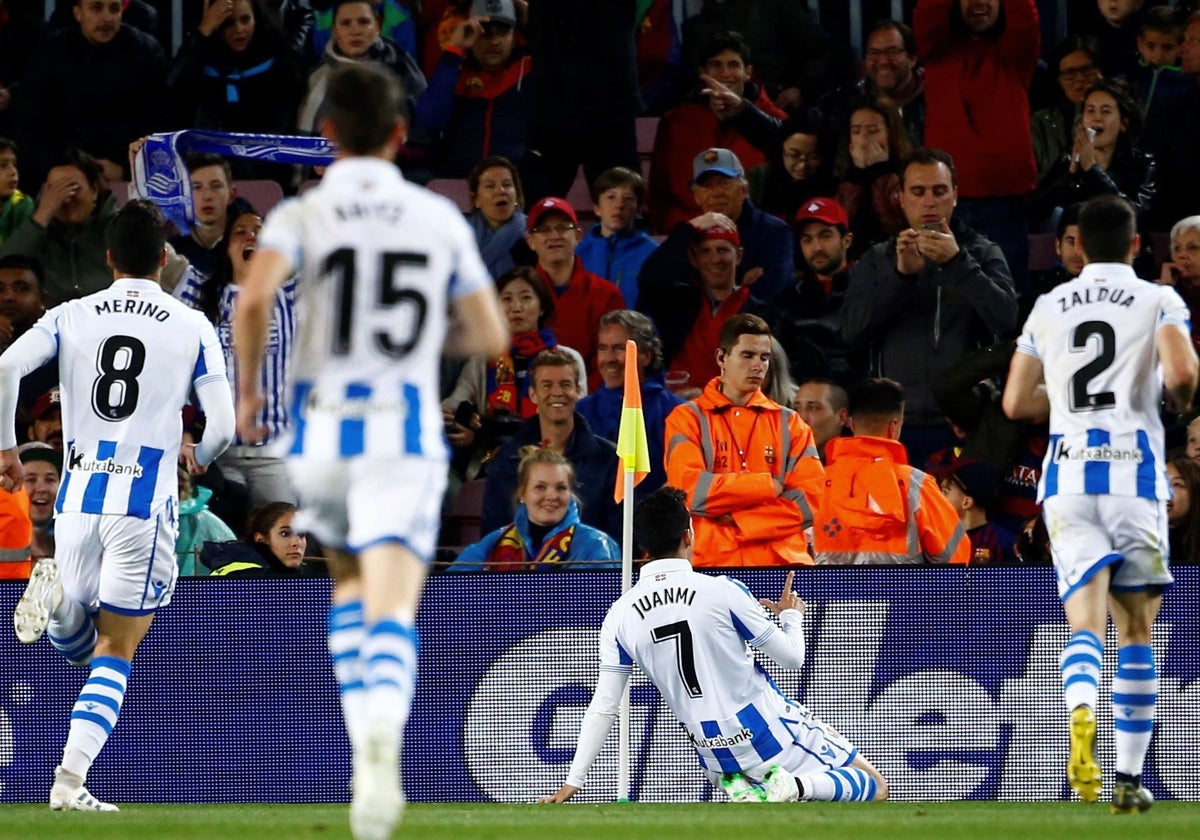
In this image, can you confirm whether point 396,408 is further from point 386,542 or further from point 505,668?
point 505,668

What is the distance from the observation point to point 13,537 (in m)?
10.5

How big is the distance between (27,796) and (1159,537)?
5888 mm

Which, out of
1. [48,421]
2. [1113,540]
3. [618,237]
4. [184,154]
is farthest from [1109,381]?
[184,154]

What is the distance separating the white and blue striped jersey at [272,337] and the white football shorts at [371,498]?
662 cm

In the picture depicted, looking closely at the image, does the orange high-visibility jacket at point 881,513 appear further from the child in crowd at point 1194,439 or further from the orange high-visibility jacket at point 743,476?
the child in crowd at point 1194,439

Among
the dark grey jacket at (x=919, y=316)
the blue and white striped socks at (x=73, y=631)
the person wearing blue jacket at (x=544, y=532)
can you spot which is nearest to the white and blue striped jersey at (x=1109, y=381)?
the person wearing blue jacket at (x=544, y=532)

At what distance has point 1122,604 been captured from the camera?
7672 millimetres

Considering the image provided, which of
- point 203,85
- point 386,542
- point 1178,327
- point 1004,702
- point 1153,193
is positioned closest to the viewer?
point 386,542

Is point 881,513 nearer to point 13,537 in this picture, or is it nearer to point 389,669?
point 13,537

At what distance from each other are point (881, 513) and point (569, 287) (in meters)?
3.43

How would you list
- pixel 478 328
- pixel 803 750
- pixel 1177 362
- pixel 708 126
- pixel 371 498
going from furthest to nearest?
pixel 708 126 → pixel 803 750 → pixel 1177 362 → pixel 478 328 → pixel 371 498

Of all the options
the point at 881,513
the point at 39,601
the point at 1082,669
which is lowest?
the point at 1082,669

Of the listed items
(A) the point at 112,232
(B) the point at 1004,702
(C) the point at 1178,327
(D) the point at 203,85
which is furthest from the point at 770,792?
(D) the point at 203,85

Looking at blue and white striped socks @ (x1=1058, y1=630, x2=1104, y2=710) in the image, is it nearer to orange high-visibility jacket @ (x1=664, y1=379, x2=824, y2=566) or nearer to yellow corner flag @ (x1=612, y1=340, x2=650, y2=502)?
orange high-visibility jacket @ (x1=664, y1=379, x2=824, y2=566)
